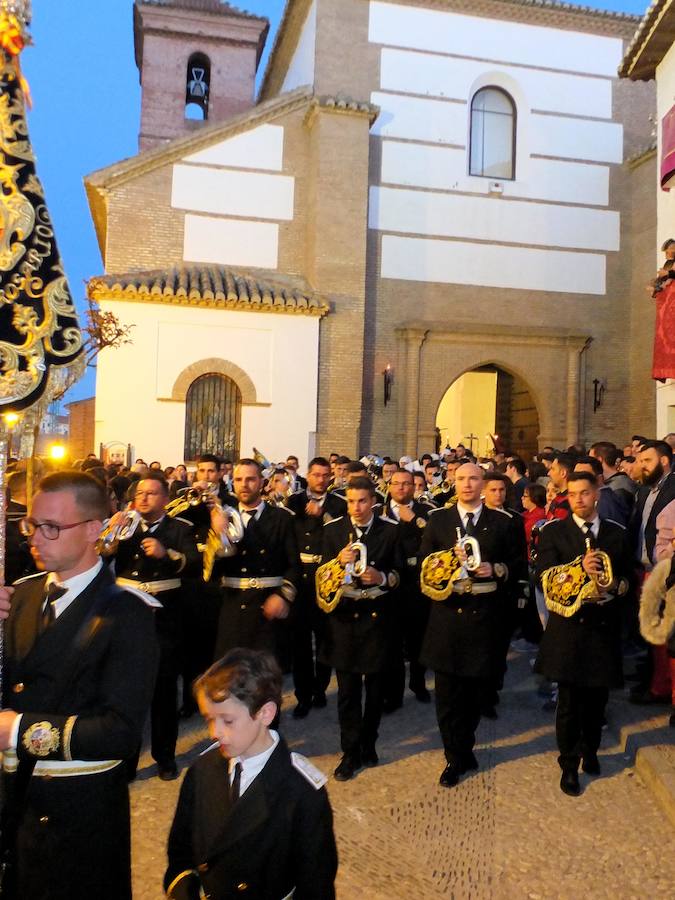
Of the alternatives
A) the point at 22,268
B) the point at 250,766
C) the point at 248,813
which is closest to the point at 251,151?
the point at 22,268

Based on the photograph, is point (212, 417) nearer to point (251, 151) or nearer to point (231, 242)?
point (231, 242)

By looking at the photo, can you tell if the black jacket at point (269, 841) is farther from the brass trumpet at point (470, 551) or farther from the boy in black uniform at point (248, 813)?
the brass trumpet at point (470, 551)

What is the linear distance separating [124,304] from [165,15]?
1661 centimetres

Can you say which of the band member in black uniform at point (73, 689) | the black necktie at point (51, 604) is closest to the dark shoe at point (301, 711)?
the band member in black uniform at point (73, 689)

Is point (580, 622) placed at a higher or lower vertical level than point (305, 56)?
lower

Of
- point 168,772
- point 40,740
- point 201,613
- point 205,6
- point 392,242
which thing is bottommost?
point 168,772

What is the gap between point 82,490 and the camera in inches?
107

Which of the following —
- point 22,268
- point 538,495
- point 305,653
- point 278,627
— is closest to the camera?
point 22,268

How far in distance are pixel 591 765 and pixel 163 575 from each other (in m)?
3.30

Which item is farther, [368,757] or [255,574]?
[255,574]

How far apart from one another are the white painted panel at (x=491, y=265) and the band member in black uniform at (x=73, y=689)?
18248mm

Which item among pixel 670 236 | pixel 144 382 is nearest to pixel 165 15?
pixel 144 382

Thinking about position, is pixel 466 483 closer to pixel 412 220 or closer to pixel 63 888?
pixel 63 888

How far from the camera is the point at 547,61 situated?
21.5 metres
